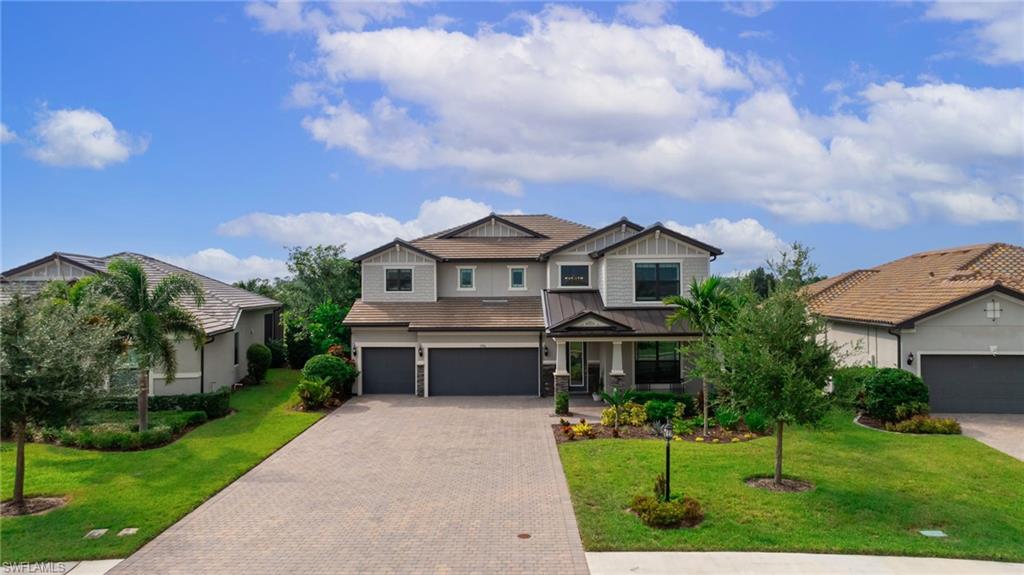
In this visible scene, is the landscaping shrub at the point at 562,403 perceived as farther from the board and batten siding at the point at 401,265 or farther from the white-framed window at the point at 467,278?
the board and batten siding at the point at 401,265

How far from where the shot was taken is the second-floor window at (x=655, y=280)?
2525 cm

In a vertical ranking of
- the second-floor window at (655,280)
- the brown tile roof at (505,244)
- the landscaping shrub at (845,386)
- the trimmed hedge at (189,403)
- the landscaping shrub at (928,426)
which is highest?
the brown tile roof at (505,244)

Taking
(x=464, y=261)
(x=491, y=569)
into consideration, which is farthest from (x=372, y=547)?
(x=464, y=261)

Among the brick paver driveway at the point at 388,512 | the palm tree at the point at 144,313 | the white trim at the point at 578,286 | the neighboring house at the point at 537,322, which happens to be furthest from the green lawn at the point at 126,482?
the white trim at the point at 578,286

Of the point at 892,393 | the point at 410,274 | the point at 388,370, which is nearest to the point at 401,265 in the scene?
the point at 410,274

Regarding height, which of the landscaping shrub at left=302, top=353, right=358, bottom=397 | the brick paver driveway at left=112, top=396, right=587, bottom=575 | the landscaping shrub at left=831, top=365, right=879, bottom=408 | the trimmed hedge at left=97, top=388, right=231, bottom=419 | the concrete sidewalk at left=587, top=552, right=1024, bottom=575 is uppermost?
the landscaping shrub at left=831, top=365, right=879, bottom=408

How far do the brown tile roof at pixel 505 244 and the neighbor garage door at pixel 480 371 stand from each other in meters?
4.52

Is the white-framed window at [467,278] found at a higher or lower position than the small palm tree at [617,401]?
higher

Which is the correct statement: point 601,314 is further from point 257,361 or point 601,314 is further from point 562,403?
point 257,361

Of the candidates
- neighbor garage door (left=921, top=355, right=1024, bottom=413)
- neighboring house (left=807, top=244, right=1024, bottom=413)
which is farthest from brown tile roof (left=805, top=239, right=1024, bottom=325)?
neighbor garage door (left=921, top=355, right=1024, bottom=413)

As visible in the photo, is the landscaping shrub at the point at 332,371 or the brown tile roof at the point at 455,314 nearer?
the landscaping shrub at the point at 332,371

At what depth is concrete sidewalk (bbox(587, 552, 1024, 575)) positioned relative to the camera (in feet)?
30.1

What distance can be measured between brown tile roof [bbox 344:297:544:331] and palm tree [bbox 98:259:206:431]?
305 inches

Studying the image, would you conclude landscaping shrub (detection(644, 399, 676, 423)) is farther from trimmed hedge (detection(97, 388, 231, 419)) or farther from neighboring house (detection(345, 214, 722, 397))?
trimmed hedge (detection(97, 388, 231, 419))
